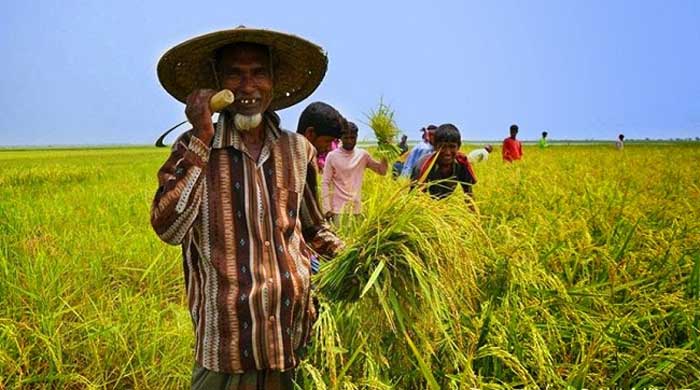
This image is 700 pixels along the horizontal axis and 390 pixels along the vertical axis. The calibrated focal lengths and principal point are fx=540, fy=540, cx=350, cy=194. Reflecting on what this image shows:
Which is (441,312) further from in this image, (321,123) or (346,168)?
(346,168)

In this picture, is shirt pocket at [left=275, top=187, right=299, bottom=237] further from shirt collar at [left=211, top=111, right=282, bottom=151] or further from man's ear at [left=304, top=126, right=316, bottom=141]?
man's ear at [left=304, top=126, right=316, bottom=141]

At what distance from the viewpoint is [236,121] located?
1376mm

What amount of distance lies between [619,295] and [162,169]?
1962mm

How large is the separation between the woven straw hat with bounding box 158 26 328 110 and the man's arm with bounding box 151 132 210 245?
0.28m

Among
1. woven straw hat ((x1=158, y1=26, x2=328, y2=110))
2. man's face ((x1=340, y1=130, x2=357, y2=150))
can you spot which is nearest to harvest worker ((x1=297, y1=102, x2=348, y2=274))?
woven straw hat ((x1=158, y1=26, x2=328, y2=110))

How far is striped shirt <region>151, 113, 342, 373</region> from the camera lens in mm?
1291

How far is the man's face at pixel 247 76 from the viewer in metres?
1.40

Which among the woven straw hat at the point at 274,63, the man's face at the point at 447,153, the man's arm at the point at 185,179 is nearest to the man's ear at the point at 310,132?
the woven straw hat at the point at 274,63

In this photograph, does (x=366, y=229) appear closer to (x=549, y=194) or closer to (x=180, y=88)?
(x=180, y=88)

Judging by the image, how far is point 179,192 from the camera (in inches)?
49.9

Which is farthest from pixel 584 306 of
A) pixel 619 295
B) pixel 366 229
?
pixel 366 229

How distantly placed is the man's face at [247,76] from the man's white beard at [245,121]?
2 cm

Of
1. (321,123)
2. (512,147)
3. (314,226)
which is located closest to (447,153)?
(321,123)

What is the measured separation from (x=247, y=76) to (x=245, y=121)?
0.46ft
